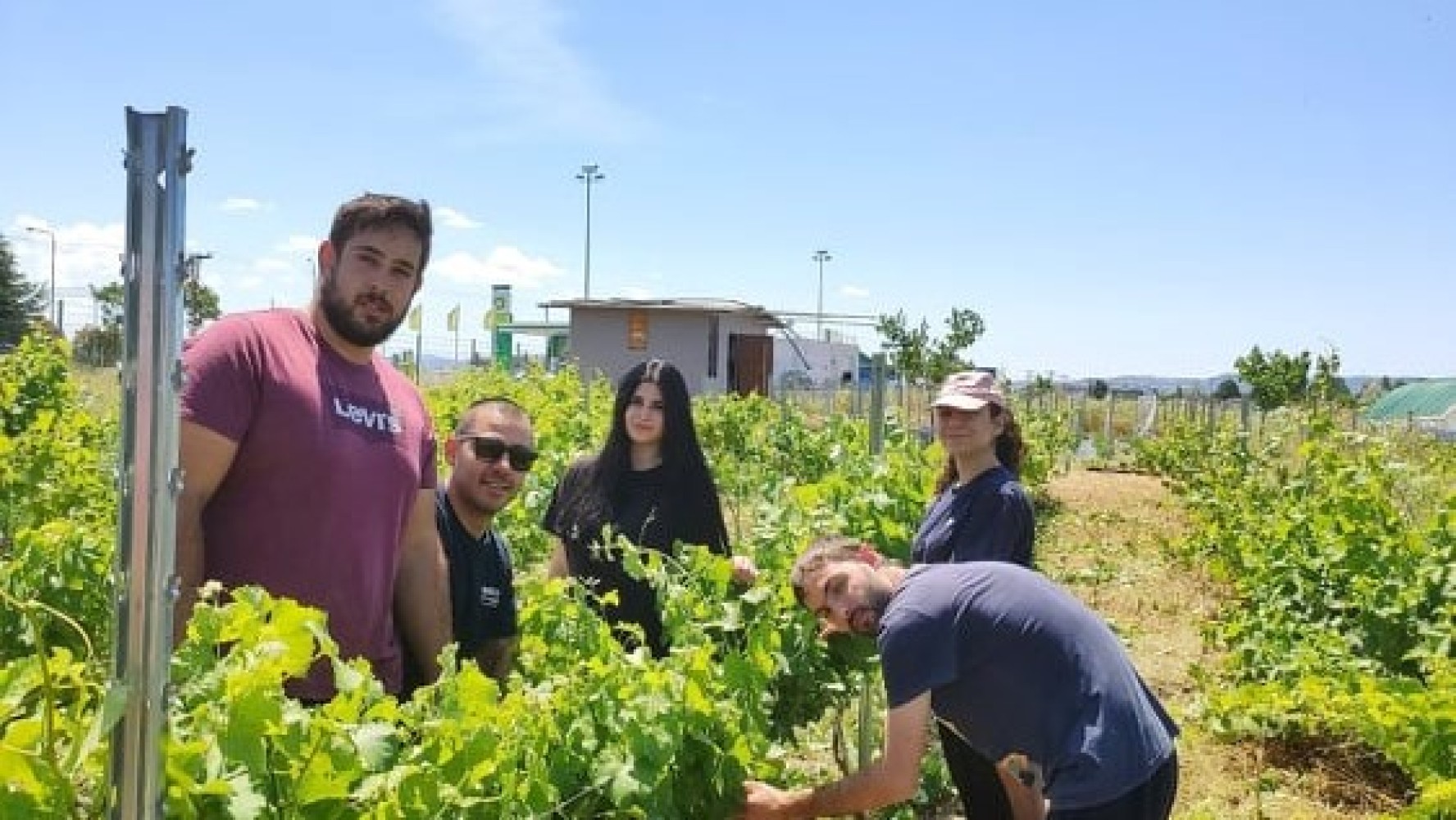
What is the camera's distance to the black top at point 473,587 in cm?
313

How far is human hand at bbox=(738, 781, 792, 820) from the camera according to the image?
2674mm

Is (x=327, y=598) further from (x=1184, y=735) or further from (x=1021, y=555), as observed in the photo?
(x=1184, y=735)

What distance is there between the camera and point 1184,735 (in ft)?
18.8

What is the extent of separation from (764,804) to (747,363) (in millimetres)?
33110

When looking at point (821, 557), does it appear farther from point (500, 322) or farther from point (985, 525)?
point (500, 322)

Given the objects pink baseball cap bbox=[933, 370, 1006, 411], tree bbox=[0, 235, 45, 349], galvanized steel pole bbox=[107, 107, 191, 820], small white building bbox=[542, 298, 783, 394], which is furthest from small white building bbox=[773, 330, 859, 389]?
galvanized steel pole bbox=[107, 107, 191, 820]

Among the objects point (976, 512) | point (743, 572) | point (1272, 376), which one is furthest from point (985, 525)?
point (1272, 376)

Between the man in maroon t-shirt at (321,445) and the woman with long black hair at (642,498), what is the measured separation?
125cm

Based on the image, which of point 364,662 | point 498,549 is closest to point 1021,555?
point 498,549

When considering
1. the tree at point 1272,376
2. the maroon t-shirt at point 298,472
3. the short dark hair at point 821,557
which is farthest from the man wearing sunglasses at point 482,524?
the tree at point 1272,376

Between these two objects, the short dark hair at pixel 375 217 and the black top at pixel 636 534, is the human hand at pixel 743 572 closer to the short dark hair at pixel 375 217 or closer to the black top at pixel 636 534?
the black top at pixel 636 534

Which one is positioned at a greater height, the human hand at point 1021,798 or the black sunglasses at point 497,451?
the black sunglasses at point 497,451

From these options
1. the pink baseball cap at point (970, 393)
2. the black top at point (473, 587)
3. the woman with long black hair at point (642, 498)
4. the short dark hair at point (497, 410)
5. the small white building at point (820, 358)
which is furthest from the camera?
the small white building at point (820, 358)

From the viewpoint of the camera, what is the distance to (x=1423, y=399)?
39250mm
